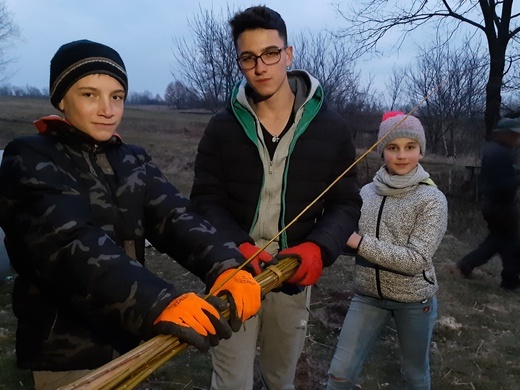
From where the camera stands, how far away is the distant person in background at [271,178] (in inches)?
92.1

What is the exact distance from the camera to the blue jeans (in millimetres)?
2648

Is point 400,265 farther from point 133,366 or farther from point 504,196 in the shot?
point 504,196

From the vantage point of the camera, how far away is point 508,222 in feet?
19.9

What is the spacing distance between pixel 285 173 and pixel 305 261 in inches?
18.6

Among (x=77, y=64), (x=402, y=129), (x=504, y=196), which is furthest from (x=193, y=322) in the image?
(x=504, y=196)

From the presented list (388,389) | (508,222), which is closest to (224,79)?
(508,222)

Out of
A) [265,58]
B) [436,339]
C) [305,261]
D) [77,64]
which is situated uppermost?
[265,58]

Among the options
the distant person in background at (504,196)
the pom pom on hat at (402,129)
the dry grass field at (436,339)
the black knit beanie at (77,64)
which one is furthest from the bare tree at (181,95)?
the black knit beanie at (77,64)

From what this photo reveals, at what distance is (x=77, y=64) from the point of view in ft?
5.39

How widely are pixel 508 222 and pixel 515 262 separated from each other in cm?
52

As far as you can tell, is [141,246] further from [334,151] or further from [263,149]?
[334,151]

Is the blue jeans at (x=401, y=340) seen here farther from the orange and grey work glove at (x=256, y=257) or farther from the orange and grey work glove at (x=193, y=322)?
the orange and grey work glove at (x=193, y=322)

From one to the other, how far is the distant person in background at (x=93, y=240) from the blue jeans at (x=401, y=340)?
1221 mm

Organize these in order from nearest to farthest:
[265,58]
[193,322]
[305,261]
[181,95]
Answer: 1. [193,322]
2. [305,261]
3. [265,58]
4. [181,95]
